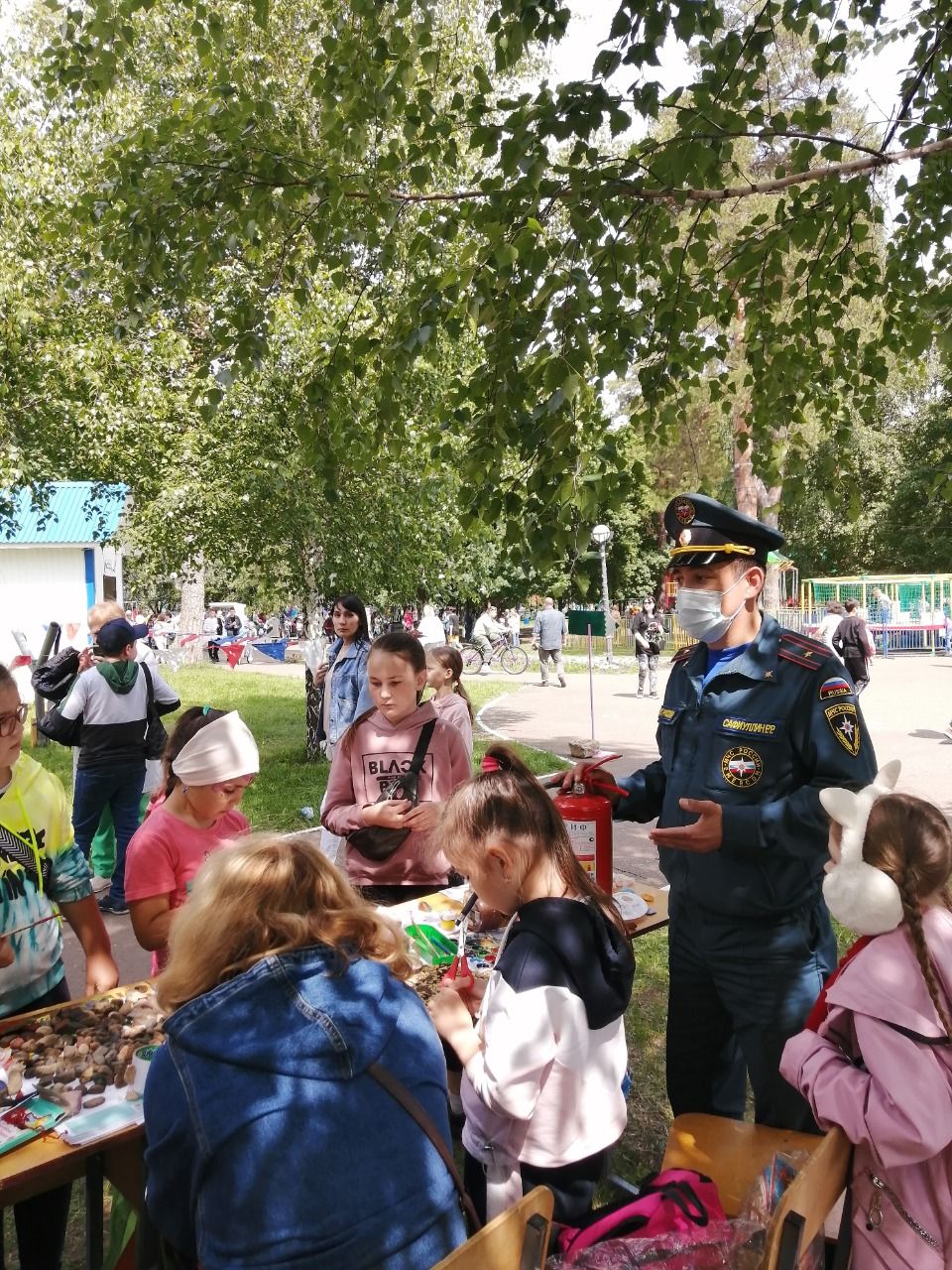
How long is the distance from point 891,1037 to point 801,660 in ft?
3.54

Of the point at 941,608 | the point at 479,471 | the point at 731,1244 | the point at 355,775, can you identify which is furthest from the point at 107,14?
the point at 941,608

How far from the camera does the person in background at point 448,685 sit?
17.4 feet

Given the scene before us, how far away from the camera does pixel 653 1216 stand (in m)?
1.84

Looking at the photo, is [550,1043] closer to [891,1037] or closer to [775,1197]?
[775,1197]

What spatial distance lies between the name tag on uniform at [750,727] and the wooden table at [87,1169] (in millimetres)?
1765

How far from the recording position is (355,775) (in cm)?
379

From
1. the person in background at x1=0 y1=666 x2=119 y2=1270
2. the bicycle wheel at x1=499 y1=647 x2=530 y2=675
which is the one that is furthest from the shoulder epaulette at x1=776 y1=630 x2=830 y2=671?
the bicycle wheel at x1=499 y1=647 x2=530 y2=675

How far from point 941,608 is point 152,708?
28.7 m

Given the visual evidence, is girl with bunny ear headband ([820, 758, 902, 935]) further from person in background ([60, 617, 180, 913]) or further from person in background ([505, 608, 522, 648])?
person in background ([505, 608, 522, 648])

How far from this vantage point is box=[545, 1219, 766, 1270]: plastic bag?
172cm

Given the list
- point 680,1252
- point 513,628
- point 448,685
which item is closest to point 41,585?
point 513,628

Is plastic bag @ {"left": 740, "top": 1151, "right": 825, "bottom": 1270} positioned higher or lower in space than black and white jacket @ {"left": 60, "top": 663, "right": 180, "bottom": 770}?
lower

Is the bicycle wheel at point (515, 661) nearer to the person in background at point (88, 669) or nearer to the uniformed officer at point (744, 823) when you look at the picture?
the person in background at point (88, 669)

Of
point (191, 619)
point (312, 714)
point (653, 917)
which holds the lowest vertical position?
point (312, 714)
